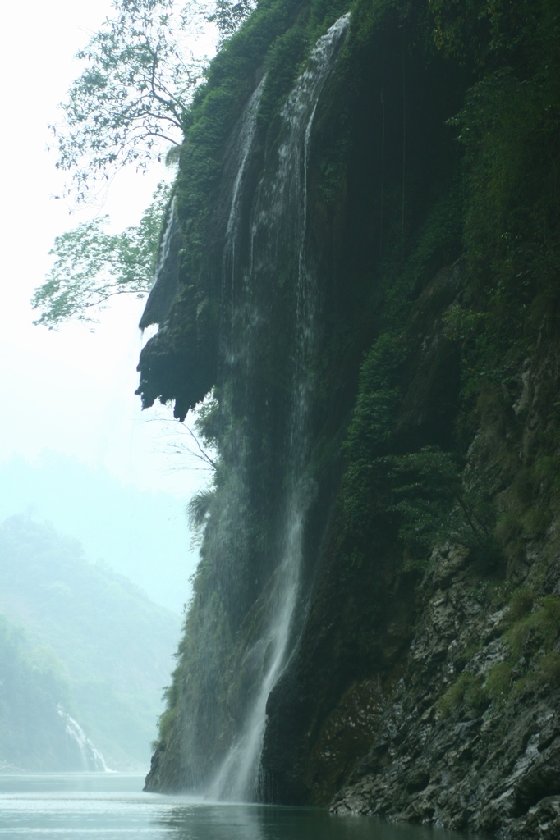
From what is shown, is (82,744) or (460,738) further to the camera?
(82,744)

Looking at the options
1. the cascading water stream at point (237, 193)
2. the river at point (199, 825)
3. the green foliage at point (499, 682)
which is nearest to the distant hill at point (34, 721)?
the cascading water stream at point (237, 193)

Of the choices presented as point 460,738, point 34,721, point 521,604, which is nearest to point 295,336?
point 521,604

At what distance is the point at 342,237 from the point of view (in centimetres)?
2284

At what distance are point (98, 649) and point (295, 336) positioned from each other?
165 metres

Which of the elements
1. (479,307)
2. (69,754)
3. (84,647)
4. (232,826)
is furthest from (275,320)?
(84,647)

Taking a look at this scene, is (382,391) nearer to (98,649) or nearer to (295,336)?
(295,336)

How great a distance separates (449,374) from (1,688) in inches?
4315

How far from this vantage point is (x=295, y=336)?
23984 millimetres

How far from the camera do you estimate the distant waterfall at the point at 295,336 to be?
23266 mm

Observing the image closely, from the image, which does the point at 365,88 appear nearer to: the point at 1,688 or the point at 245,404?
the point at 245,404

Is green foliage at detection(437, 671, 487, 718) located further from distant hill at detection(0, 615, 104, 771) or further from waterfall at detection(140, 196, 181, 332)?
distant hill at detection(0, 615, 104, 771)

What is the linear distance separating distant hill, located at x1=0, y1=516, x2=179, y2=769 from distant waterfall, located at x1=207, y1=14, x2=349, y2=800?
12208 centimetres

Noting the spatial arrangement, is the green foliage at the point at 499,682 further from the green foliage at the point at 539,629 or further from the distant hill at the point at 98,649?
the distant hill at the point at 98,649

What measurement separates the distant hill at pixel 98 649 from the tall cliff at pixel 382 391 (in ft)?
399
